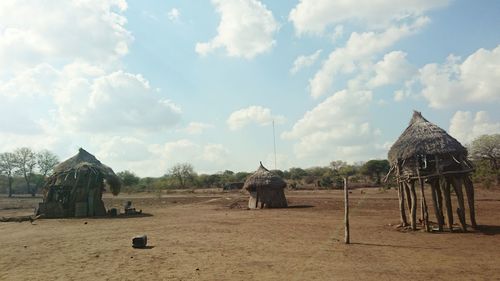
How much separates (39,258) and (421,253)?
9.56 m

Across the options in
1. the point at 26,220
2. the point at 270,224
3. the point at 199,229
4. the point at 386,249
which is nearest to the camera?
the point at 386,249

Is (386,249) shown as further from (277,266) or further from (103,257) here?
(103,257)

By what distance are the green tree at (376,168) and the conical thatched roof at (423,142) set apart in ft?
146

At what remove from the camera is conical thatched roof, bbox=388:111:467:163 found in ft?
46.5

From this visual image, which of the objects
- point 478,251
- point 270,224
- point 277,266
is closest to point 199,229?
point 270,224

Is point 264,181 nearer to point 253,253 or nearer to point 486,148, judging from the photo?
point 253,253

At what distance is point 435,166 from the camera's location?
14305 millimetres

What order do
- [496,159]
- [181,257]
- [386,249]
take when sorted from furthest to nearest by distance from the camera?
[496,159] < [386,249] < [181,257]

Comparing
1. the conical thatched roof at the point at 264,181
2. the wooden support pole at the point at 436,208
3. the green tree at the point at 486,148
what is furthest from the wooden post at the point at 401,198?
the green tree at the point at 486,148

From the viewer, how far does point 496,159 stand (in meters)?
45.2

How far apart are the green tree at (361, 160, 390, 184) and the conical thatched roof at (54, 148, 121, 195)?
138 feet

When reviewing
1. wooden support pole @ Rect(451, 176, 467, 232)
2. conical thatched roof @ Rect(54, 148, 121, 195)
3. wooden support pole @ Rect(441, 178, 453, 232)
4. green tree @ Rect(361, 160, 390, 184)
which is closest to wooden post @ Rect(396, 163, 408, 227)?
wooden support pole @ Rect(441, 178, 453, 232)

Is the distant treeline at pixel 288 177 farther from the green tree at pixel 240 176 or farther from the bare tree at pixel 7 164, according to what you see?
the bare tree at pixel 7 164

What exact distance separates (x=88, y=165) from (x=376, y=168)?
149 ft
